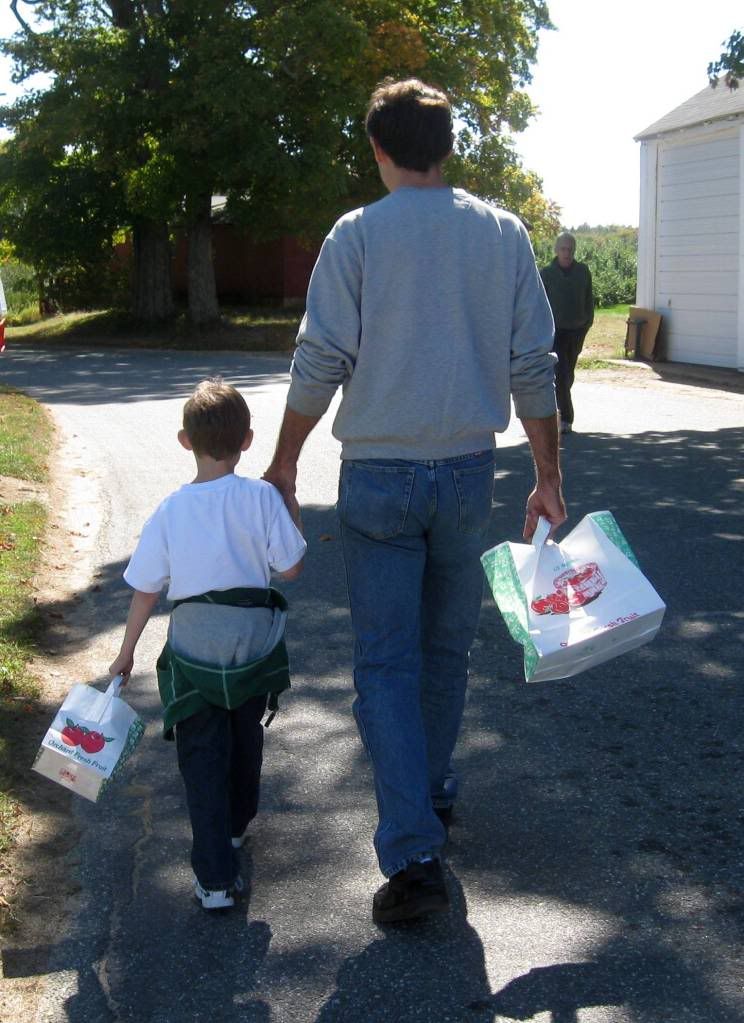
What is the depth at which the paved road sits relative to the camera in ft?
10.1

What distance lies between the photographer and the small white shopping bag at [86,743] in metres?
3.53

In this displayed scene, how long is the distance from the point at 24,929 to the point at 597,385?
16.0 meters

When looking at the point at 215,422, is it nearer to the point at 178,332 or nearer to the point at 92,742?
the point at 92,742

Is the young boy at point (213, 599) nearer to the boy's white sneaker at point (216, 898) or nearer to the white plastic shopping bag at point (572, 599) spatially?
the boy's white sneaker at point (216, 898)

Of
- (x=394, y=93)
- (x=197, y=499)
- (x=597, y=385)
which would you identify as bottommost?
(x=597, y=385)

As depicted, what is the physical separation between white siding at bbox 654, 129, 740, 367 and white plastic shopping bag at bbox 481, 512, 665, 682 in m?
17.1

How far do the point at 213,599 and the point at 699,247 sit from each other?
18.9 m

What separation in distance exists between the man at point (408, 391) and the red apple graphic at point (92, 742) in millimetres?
715

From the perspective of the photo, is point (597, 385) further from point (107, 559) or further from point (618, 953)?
point (618, 953)

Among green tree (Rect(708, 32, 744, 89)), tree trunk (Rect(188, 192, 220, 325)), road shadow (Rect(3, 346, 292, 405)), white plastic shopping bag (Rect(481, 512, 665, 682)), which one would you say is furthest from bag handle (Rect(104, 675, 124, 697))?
tree trunk (Rect(188, 192, 220, 325))

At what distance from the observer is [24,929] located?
138 inches

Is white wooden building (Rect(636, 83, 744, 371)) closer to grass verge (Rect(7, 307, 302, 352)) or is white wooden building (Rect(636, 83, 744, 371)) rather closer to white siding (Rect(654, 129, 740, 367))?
white siding (Rect(654, 129, 740, 367))

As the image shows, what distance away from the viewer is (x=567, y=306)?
12406mm

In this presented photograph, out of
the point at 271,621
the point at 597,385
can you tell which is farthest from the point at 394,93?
the point at 597,385
